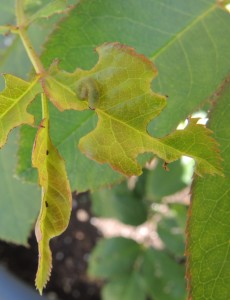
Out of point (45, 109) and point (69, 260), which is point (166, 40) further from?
point (69, 260)

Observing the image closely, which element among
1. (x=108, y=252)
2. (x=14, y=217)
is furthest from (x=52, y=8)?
(x=108, y=252)

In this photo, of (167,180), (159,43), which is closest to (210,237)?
(159,43)

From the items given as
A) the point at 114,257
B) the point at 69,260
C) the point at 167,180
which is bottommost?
the point at 69,260

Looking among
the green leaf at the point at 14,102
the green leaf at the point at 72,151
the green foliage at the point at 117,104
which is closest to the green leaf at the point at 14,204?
the green foliage at the point at 117,104

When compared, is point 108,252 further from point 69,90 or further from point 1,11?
point 69,90

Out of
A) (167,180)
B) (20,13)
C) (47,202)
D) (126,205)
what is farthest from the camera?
(126,205)

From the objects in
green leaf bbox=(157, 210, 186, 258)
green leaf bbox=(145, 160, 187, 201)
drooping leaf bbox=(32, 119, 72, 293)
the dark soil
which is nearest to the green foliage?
drooping leaf bbox=(32, 119, 72, 293)

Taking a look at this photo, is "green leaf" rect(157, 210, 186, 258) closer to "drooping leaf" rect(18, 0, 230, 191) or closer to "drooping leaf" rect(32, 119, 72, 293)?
"drooping leaf" rect(18, 0, 230, 191)
